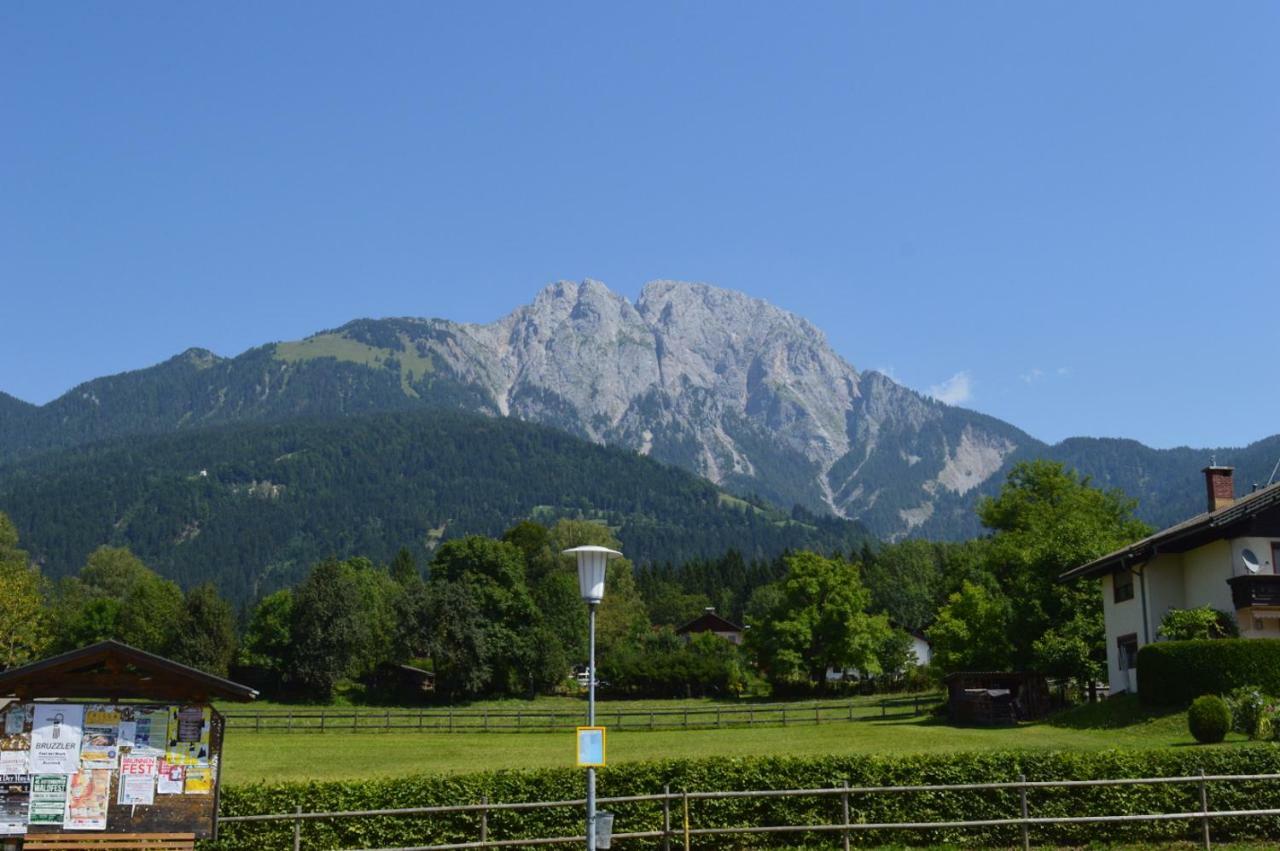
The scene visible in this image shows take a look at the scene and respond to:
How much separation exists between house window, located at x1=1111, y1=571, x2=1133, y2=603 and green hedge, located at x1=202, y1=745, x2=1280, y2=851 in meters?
22.5

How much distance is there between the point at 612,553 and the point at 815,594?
63267 mm

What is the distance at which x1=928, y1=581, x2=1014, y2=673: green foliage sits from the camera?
192ft

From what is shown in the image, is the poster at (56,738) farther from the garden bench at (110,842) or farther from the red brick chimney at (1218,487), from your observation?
the red brick chimney at (1218,487)

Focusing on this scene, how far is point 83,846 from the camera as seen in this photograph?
63.4 ft

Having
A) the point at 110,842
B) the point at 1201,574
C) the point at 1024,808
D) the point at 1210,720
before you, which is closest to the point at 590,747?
the point at 110,842

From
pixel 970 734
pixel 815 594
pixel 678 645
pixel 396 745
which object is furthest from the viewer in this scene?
pixel 678 645

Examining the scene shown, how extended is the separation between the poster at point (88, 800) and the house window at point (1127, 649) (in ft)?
130

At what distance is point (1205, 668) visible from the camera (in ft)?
129

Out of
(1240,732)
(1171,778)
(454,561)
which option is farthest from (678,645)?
(1171,778)

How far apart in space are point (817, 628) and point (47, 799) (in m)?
66.1

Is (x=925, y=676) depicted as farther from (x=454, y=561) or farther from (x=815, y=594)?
(x=454, y=561)

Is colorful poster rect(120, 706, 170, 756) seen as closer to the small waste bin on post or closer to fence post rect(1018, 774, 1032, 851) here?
the small waste bin on post

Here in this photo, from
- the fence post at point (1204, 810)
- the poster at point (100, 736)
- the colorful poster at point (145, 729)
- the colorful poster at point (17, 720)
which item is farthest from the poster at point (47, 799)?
the fence post at point (1204, 810)

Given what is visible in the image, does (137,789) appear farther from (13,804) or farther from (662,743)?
(662,743)
